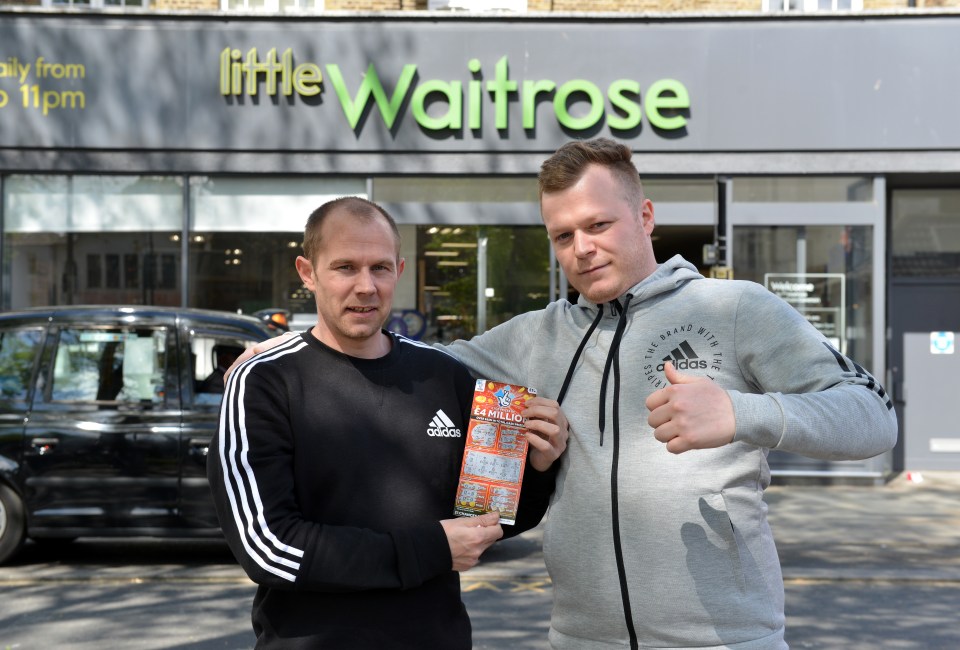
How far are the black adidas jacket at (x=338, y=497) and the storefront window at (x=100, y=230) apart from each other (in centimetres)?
→ 1077

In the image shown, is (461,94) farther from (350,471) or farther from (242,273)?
(350,471)

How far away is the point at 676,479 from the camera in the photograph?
7.72ft

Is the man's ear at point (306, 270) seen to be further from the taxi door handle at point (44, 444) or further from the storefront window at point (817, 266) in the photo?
the storefront window at point (817, 266)

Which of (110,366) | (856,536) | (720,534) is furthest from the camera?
(856,536)

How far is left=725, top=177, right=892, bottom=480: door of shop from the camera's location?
12531mm

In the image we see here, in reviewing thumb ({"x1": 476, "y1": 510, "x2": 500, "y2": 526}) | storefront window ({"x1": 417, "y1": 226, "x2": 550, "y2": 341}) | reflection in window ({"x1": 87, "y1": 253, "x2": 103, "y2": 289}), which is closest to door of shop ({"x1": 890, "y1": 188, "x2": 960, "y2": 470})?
storefront window ({"x1": 417, "y1": 226, "x2": 550, "y2": 341})

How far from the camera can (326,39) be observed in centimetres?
1260

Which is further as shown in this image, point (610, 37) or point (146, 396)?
point (610, 37)

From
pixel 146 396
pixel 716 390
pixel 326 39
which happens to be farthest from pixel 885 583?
pixel 326 39

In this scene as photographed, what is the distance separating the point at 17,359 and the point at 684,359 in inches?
280

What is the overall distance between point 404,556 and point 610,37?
1121cm

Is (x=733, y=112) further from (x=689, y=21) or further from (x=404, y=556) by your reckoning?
(x=404, y=556)

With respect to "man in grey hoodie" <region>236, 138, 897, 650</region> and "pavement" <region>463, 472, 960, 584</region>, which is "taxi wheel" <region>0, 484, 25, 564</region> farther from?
"man in grey hoodie" <region>236, 138, 897, 650</region>

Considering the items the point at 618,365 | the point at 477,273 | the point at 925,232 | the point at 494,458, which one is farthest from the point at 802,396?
the point at 925,232
